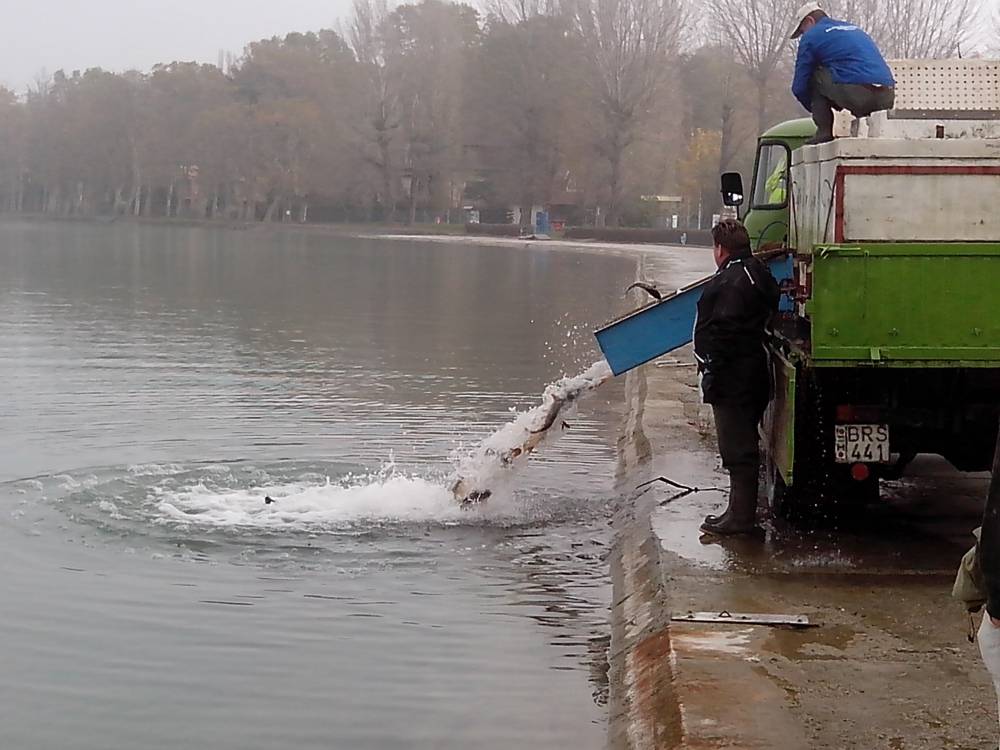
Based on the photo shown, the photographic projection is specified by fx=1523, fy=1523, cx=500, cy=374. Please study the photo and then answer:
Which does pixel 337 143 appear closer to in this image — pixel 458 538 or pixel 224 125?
pixel 224 125

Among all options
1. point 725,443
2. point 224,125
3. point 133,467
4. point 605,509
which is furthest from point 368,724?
point 224,125

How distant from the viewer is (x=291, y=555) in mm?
10297

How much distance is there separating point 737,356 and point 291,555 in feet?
11.0

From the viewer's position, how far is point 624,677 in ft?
23.9

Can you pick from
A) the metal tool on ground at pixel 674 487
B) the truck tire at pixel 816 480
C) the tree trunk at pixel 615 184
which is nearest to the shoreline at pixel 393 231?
the tree trunk at pixel 615 184

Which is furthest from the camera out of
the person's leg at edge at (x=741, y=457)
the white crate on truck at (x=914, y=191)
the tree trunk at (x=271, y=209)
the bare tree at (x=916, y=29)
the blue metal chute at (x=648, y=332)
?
the tree trunk at (x=271, y=209)

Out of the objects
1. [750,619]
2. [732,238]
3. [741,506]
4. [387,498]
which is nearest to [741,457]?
[741,506]

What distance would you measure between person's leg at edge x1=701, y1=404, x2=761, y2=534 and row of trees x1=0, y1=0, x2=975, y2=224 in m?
68.2

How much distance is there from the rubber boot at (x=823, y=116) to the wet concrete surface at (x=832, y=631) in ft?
8.23

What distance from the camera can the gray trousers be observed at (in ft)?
31.8

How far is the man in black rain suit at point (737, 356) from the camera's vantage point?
9.05 metres

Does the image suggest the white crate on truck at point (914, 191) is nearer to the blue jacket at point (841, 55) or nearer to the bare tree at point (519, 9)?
the blue jacket at point (841, 55)

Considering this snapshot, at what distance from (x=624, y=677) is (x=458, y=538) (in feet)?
12.3

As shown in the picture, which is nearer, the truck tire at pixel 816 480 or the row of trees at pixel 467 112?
the truck tire at pixel 816 480
